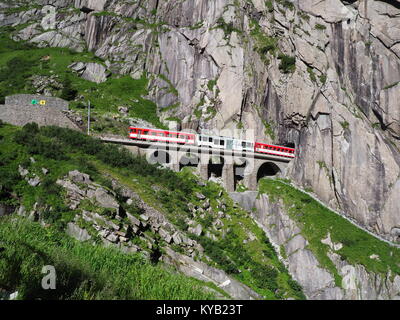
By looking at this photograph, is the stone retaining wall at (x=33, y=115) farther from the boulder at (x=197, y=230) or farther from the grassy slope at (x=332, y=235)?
the grassy slope at (x=332, y=235)

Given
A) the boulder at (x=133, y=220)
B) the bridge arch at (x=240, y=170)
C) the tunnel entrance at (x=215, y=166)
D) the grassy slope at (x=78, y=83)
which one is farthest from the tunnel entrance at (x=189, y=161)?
the boulder at (x=133, y=220)

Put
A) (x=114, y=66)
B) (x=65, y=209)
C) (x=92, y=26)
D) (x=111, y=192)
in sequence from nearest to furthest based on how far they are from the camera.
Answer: (x=65, y=209)
(x=111, y=192)
(x=114, y=66)
(x=92, y=26)

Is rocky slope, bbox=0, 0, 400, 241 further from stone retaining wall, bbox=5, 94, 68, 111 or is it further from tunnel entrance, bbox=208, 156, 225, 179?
stone retaining wall, bbox=5, 94, 68, 111

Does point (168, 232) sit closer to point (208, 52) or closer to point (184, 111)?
point (184, 111)

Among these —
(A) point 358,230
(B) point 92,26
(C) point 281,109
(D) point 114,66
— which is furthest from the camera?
(B) point 92,26

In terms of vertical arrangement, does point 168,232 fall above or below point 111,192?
below

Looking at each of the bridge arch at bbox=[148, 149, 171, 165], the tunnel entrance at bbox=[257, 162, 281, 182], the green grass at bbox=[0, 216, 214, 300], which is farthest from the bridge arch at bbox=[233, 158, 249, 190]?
the green grass at bbox=[0, 216, 214, 300]

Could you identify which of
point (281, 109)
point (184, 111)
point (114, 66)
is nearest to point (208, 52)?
point (184, 111)
